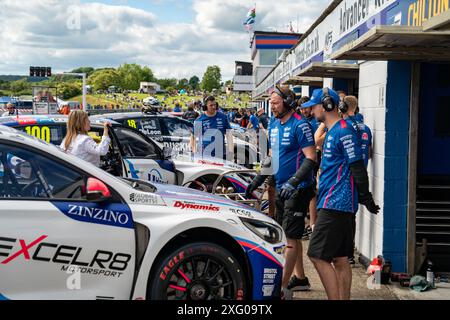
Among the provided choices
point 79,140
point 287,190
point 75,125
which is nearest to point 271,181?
point 287,190

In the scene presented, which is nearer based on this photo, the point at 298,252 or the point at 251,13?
the point at 298,252

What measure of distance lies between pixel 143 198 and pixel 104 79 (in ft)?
614

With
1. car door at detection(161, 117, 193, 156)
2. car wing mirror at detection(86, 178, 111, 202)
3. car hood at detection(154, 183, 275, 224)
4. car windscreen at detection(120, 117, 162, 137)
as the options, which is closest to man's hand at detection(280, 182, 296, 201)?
car hood at detection(154, 183, 275, 224)

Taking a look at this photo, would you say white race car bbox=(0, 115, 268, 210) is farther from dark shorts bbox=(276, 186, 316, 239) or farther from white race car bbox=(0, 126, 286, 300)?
white race car bbox=(0, 126, 286, 300)

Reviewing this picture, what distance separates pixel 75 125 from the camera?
6391 millimetres

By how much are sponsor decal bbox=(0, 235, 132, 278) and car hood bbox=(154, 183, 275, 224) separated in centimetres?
59

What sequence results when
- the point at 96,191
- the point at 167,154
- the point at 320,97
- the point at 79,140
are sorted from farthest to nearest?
the point at 167,154 → the point at 79,140 → the point at 320,97 → the point at 96,191

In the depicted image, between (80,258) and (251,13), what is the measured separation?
65862mm

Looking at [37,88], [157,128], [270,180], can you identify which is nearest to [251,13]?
[37,88]

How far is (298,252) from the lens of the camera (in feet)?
17.9

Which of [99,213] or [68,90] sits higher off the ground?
[68,90]

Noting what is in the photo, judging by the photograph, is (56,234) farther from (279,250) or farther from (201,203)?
(279,250)
